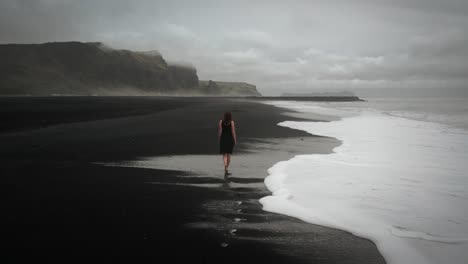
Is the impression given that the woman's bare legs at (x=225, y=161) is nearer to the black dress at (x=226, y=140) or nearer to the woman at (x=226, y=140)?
the woman at (x=226, y=140)

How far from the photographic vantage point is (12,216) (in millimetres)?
7363

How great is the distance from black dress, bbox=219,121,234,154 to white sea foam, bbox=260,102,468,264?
1607 millimetres

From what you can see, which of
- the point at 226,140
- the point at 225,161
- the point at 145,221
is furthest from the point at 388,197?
the point at 145,221

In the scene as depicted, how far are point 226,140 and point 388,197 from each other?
18.0ft

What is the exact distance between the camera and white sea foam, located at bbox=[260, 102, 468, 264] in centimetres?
625

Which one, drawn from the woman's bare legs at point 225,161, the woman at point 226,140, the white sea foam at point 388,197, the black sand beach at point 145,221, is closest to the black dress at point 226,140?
the woman at point 226,140

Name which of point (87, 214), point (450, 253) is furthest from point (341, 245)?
point (87, 214)

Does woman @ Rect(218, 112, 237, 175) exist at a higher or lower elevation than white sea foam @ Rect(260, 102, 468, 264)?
higher

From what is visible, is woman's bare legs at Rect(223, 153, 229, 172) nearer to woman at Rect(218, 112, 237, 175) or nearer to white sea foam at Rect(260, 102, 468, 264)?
woman at Rect(218, 112, 237, 175)

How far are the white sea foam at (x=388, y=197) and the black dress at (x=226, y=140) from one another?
1.61 metres

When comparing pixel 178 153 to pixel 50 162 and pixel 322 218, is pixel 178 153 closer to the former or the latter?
pixel 50 162

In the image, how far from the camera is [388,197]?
9.04 meters

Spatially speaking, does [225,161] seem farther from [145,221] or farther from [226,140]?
[145,221]

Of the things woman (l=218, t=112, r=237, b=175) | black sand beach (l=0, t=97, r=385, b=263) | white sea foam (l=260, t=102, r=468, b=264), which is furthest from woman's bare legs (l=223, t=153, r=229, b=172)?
white sea foam (l=260, t=102, r=468, b=264)
